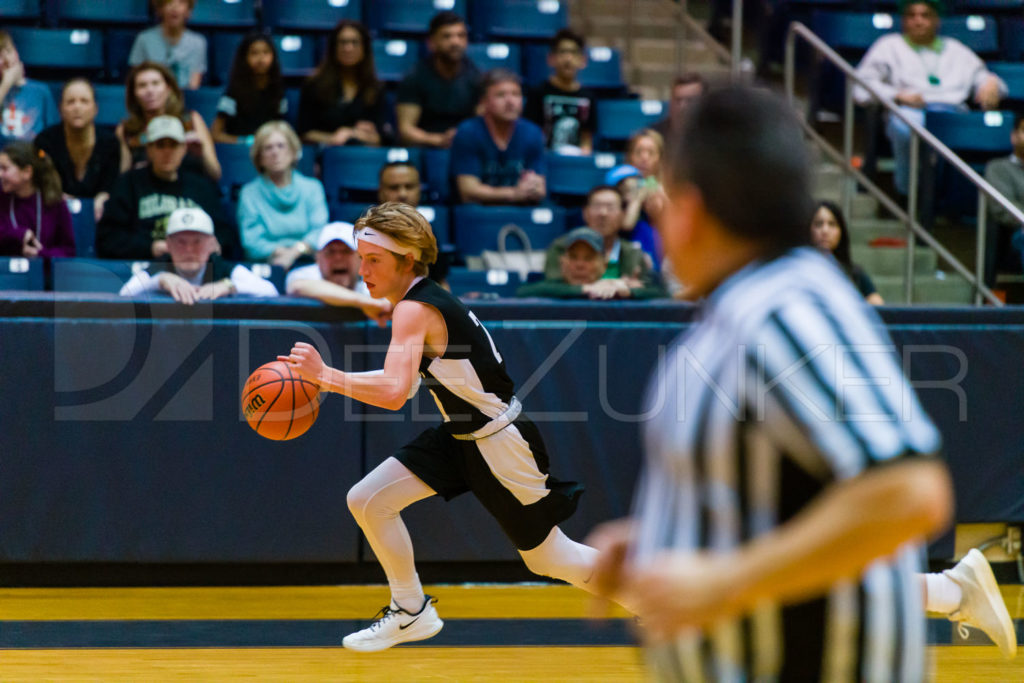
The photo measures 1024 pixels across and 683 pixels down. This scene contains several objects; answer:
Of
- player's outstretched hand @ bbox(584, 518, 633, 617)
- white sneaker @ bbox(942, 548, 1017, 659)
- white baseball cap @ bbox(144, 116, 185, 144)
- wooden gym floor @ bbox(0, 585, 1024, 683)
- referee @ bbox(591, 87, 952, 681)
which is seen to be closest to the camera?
referee @ bbox(591, 87, 952, 681)

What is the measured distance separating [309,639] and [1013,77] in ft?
27.7

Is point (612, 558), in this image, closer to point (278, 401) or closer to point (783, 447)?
point (783, 447)

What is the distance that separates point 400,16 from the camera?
1100cm

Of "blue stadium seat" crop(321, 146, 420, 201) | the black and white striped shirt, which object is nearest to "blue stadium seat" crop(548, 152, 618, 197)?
"blue stadium seat" crop(321, 146, 420, 201)

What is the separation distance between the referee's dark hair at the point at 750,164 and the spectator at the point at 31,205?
678 cm

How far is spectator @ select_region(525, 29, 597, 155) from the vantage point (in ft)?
32.5

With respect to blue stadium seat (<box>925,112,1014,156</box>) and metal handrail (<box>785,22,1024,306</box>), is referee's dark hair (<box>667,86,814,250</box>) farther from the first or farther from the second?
blue stadium seat (<box>925,112,1014,156</box>)

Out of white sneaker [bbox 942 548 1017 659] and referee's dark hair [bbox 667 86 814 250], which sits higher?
referee's dark hair [bbox 667 86 814 250]

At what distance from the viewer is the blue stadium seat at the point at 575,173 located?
9.78 metres

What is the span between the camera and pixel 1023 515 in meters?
7.21

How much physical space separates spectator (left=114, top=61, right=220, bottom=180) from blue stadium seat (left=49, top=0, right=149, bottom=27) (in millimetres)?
2192

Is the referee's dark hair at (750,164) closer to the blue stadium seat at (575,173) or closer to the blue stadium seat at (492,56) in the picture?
the blue stadium seat at (575,173)

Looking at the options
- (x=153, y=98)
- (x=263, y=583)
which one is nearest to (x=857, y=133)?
(x=153, y=98)

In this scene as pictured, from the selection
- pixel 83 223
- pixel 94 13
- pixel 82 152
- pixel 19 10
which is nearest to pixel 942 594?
pixel 83 223
